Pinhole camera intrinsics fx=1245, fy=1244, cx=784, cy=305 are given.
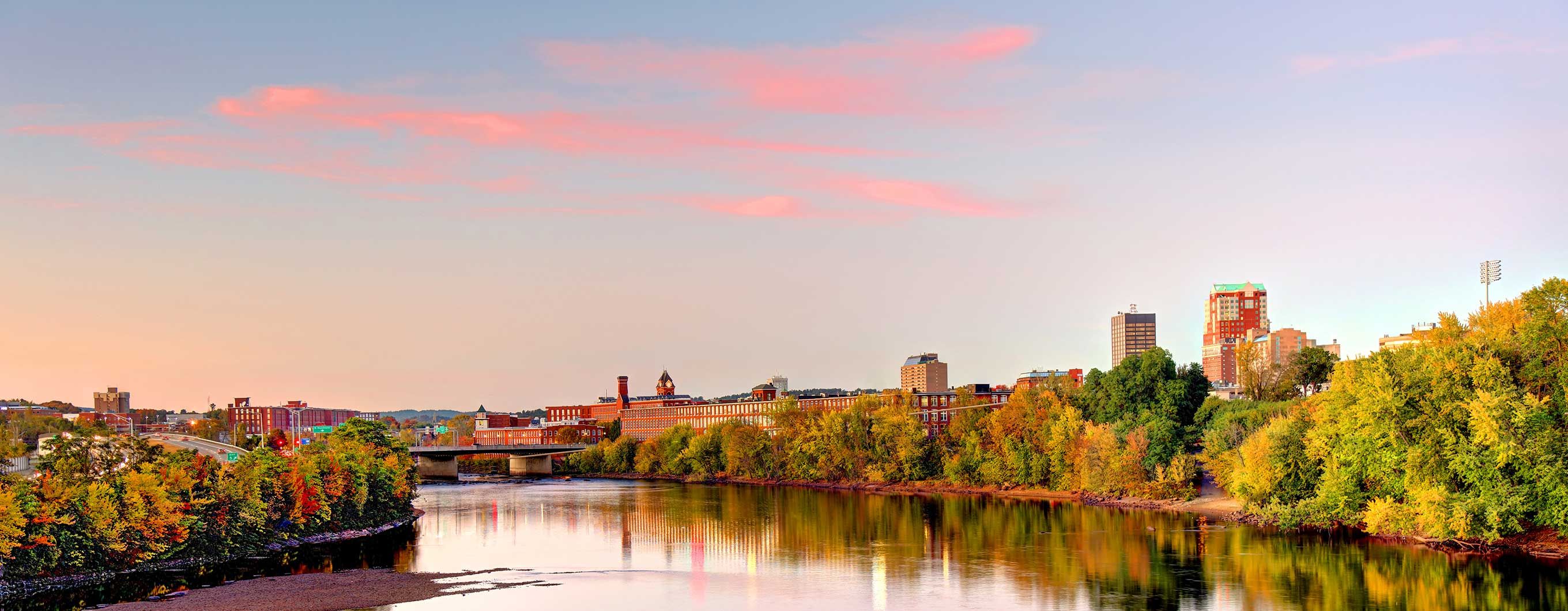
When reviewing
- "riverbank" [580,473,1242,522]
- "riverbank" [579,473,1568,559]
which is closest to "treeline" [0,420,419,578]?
"riverbank" [580,473,1242,522]

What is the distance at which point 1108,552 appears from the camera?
241ft

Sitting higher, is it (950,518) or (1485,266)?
(1485,266)

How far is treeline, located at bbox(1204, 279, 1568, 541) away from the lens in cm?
6475

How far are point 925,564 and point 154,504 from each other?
43.0m

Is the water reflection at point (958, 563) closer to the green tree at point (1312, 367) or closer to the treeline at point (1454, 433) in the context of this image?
the treeline at point (1454, 433)

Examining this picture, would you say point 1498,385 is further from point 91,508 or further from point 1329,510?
point 91,508

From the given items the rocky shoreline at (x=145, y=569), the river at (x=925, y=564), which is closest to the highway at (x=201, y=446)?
→ the river at (x=925, y=564)

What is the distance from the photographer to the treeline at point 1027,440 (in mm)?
110688

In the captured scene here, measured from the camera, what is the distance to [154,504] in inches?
2707

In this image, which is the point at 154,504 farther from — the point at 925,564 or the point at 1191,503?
the point at 1191,503

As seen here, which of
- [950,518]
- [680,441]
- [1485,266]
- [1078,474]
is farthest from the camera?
[680,441]

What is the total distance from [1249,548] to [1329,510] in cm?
883

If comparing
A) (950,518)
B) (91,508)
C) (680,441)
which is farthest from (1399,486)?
(680,441)

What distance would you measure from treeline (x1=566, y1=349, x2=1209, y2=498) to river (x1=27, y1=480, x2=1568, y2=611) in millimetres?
7712
